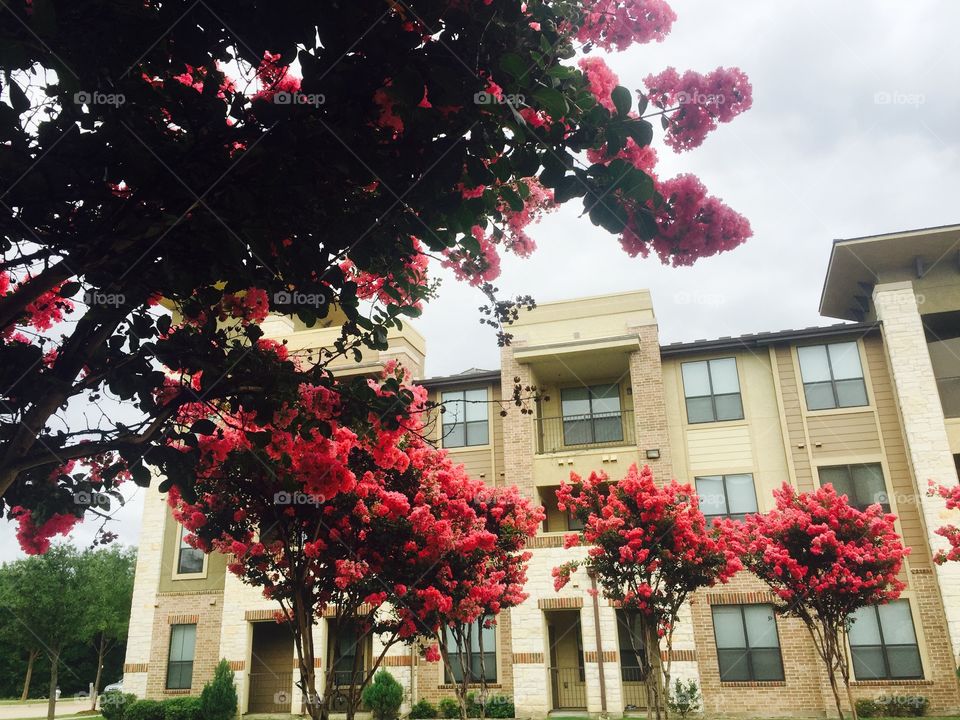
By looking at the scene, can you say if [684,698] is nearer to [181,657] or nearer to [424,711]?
[424,711]

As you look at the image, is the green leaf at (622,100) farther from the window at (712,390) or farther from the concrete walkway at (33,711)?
the concrete walkway at (33,711)

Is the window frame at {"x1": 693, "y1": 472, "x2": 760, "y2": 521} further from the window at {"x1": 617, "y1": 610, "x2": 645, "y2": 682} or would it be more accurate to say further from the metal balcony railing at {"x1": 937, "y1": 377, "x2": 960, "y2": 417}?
the metal balcony railing at {"x1": 937, "y1": 377, "x2": 960, "y2": 417}

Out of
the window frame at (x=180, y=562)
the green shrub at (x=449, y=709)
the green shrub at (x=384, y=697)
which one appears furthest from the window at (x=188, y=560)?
the green shrub at (x=449, y=709)

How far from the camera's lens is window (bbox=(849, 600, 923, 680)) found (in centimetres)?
1992

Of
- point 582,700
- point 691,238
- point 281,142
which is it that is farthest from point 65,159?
point 582,700

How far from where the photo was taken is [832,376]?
2322 cm

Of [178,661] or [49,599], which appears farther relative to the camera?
[49,599]

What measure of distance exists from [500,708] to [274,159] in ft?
68.1

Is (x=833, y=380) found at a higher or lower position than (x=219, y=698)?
higher

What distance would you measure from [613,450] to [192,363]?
762 inches

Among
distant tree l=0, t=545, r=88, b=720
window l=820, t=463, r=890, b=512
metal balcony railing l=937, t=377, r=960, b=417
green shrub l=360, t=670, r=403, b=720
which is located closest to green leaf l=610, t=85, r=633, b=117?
window l=820, t=463, r=890, b=512

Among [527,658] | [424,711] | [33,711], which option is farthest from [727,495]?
[33,711]

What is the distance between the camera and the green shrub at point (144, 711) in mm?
23281

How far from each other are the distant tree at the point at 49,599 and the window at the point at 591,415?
22034mm
